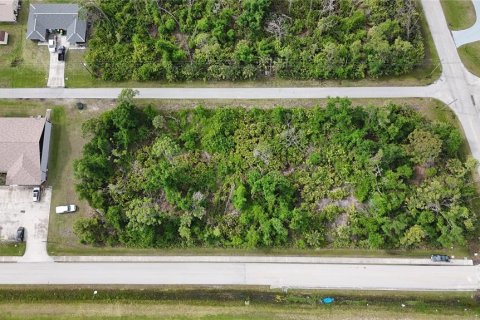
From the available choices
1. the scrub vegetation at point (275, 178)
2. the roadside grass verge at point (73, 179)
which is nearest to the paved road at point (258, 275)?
the roadside grass verge at point (73, 179)

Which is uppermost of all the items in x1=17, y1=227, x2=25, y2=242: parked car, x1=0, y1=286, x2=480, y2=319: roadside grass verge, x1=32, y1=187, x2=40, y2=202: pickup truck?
x1=32, y1=187, x2=40, y2=202: pickup truck

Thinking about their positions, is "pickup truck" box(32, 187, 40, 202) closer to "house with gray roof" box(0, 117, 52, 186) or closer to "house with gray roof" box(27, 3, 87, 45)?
"house with gray roof" box(0, 117, 52, 186)

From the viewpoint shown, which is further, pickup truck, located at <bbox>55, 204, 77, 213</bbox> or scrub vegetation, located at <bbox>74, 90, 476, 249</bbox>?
pickup truck, located at <bbox>55, 204, 77, 213</bbox>

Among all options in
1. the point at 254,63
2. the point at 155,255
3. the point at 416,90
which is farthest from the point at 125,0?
the point at 416,90

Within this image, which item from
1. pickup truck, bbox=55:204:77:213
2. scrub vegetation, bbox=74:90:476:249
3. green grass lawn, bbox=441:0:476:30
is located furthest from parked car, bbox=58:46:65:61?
green grass lawn, bbox=441:0:476:30

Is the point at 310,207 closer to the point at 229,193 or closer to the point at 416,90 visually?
the point at 229,193

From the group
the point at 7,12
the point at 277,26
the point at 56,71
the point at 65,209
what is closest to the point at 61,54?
the point at 56,71
